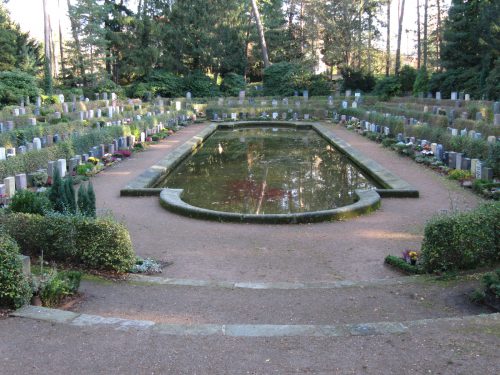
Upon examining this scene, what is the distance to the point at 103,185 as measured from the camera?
46.2 ft

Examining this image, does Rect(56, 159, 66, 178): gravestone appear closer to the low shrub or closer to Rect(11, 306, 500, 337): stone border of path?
the low shrub

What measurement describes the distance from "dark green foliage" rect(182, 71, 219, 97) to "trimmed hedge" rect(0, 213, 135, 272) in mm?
38392

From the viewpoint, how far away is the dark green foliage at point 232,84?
46594mm

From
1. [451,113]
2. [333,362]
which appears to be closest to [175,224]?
[333,362]

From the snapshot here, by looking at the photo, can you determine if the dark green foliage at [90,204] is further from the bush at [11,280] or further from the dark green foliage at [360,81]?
the dark green foliage at [360,81]

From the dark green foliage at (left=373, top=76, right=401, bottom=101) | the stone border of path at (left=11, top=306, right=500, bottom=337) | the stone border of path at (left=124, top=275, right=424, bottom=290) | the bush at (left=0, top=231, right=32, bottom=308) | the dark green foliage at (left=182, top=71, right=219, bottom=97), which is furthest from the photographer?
the dark green foliage at (left=182, top=71, right=219, bottom=97)

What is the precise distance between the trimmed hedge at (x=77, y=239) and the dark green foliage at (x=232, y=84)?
39.9 metres

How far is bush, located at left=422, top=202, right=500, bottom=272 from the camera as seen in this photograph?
688 centimetres

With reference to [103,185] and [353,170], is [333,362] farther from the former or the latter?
[353,170]

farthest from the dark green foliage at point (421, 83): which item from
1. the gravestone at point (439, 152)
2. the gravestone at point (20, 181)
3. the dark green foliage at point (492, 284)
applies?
the dark green foliage at point (492, 284)

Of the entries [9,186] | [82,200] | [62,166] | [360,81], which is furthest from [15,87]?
[360,81]

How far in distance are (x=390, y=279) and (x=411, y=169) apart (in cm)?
991

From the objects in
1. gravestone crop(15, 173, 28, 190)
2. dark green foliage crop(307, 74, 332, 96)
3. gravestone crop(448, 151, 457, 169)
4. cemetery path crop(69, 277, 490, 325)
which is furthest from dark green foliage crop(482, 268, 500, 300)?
dark green foliage crop(307, 74, 332, 96)

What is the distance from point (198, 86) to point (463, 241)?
131 feet
